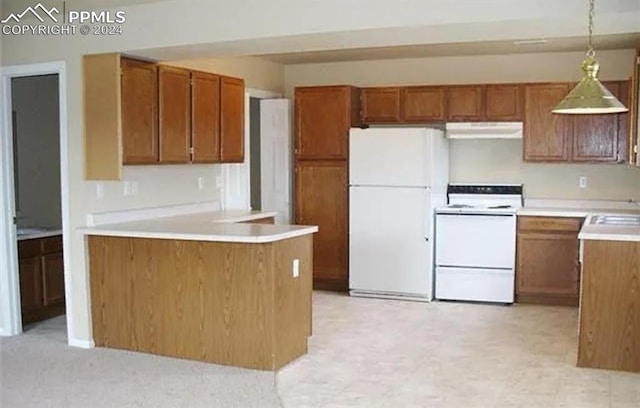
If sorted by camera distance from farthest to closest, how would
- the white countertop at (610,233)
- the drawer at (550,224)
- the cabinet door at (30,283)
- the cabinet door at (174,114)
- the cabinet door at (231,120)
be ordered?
the drawer at (550,224) < the cabinet door at (231,120) < the cabinet door at (30,283) < the cabinet door at (174,114) < the white countertop at (610,233)

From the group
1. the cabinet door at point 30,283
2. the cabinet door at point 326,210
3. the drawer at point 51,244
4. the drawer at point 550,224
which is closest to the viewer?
the cabinet door at point 30,283

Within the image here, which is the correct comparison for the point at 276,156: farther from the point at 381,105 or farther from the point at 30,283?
the point at 30,283

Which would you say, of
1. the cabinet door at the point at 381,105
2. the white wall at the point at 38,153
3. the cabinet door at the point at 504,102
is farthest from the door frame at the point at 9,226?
the cabinet door at the point at 504,102

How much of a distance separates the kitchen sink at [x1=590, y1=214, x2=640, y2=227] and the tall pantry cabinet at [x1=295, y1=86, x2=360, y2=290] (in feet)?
8.10

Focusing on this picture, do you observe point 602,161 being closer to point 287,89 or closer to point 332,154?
point 332,154

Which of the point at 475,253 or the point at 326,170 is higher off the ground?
the point at 326,170

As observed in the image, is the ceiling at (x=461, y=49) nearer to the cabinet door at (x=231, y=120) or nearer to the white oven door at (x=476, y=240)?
the cabinet door at (x=231, y=120)

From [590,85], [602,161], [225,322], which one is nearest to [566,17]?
[590,85]

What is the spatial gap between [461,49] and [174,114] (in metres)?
2.95

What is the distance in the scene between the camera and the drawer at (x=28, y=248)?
222 inches

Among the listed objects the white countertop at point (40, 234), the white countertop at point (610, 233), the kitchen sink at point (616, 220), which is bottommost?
the white countertop at point (40, 234)

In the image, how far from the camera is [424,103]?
278 inches

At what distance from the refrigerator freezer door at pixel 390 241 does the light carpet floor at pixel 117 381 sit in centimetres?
265

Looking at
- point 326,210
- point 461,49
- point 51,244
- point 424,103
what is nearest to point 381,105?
point 424,103
